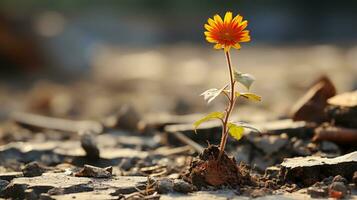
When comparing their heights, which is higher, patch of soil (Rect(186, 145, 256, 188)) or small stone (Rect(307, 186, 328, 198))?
patch of soil (Rect(186, 145, 256, 188))

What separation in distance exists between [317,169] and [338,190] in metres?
0.27

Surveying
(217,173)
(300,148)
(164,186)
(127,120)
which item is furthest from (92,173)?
(127,120)

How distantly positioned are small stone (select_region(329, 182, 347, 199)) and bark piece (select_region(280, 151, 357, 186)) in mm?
214

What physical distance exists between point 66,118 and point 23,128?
3.92ft

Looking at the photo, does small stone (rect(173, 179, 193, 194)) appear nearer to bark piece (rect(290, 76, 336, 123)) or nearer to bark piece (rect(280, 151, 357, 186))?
bark piece (rect(280, 151, 357, 186))

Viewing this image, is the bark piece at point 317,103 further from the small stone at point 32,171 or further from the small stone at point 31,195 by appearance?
the small stone at point 31,195

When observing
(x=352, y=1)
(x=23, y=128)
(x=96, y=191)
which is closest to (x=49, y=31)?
(x=23, y=128)

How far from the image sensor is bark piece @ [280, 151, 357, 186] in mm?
3143

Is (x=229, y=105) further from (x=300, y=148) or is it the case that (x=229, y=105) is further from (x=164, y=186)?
(x=300, y=148)

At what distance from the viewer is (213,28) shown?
293cm

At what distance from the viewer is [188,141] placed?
4309 millimetres

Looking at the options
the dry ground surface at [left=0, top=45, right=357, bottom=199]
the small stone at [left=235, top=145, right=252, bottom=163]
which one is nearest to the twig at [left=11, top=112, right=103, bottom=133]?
the dry ground surface at [left=0, top=45, right=357, bottom=199]

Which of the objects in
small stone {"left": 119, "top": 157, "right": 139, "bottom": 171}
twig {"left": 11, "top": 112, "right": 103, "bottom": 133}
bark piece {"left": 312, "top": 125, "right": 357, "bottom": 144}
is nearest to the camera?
bark piece {"left": 312, "top": 125, "right": 357, "bottom": 144}

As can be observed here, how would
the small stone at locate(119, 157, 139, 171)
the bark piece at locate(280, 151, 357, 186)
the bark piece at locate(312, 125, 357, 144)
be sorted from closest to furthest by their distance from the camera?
the bark piece at locate(280, 151, 357, 186), the bark piece at locate(312, 125, 357, 144), the small stone at locate(119, 157, 139, 171)
